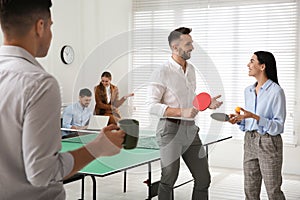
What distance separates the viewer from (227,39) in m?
6.09

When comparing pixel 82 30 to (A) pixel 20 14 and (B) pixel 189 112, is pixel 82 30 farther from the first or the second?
(A) pixel 20 14

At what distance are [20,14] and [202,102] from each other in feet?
6.18

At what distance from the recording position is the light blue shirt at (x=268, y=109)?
3.25 metres

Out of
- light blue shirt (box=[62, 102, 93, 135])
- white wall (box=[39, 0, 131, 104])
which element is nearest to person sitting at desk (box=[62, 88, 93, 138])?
light blue shirt (box=[62, 102, 93, 135])

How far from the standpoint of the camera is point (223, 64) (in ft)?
20.2

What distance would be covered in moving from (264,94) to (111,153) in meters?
2.14

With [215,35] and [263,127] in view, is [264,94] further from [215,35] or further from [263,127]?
[215,35]

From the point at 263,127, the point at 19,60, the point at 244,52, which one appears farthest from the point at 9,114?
the point at 244,52

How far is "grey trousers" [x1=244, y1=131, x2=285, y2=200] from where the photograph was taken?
329cm

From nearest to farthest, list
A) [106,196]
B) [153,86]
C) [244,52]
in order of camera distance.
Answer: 1. [153,86]
2. [106,196]
3. [244,52]

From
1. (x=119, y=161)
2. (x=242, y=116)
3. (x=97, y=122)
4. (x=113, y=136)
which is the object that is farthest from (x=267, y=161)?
(x=113, y=136)

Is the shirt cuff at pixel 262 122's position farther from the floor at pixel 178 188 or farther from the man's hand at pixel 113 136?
the man's hand at pixel 113 136

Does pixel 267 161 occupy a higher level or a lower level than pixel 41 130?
lower

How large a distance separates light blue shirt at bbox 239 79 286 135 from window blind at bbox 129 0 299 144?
2001 mm
